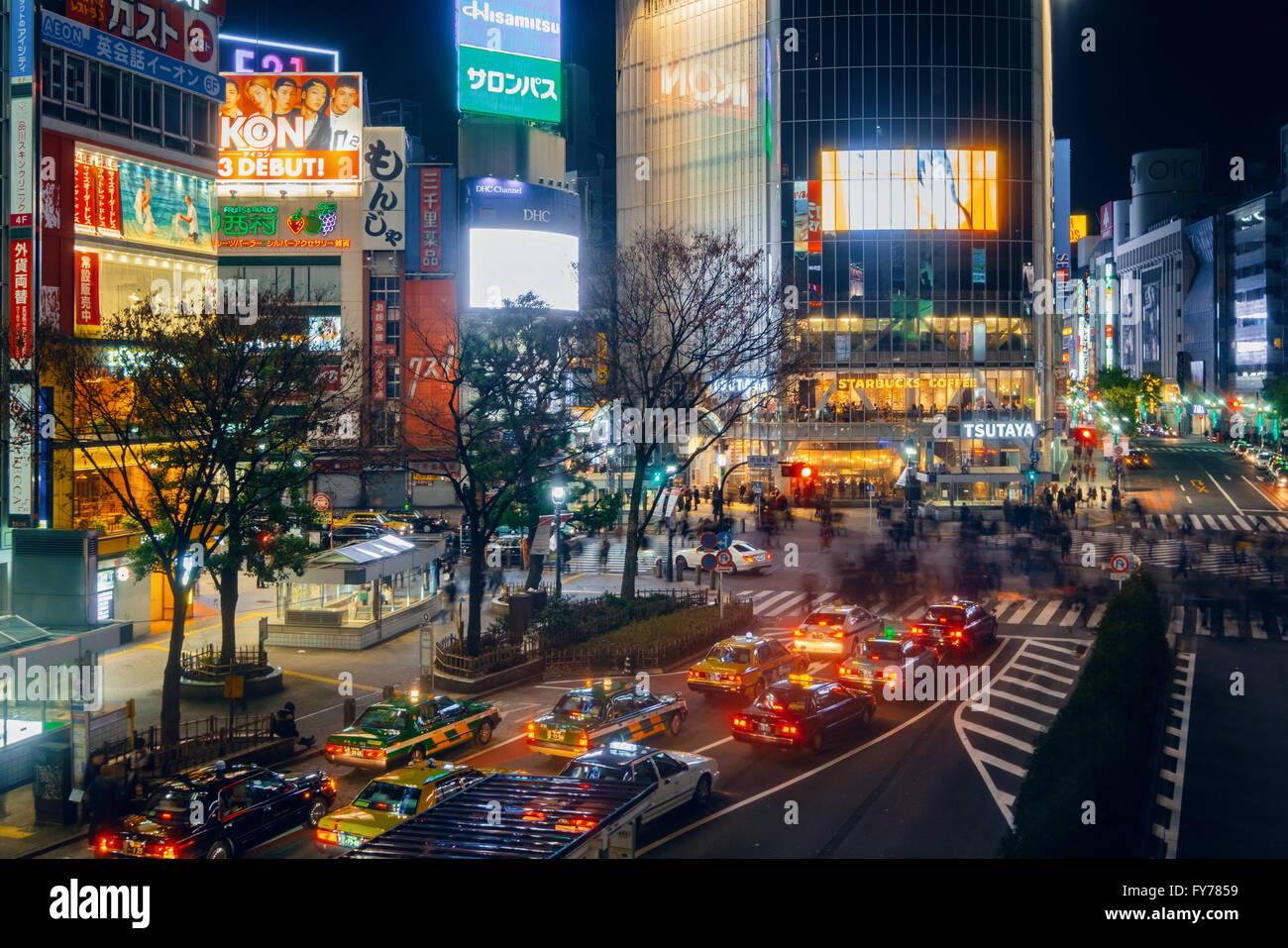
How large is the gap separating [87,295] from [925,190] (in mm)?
61512

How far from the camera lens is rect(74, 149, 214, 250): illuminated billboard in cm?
3294

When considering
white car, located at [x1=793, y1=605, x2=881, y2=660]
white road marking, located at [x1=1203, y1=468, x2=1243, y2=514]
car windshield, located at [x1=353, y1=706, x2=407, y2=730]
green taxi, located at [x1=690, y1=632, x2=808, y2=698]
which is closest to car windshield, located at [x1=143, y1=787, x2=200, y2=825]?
car windshield, located at [x1=353, y1=706, x2=407, y2=730]

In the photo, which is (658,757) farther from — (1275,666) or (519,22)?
(519,22)

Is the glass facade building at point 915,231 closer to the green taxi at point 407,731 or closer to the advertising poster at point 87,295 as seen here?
the advertising poster at point 87,295

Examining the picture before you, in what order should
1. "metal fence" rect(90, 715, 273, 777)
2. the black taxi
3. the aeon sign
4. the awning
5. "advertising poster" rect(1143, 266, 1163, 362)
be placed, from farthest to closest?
"advertising poster" rect(1143, 266, 1163, 362) < the aeon sign < the awning < the black taxi < "metal fence" rect(90, 715, 273, 777)

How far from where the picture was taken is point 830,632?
31422 mm

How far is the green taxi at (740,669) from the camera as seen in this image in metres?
26.2

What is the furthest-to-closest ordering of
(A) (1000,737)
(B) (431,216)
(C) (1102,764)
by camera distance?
(B) (431,216) → (A) (1000,737) → (C) (1102,764)

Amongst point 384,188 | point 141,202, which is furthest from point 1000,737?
point 384,188

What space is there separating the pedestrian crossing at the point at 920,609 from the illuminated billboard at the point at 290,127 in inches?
1602

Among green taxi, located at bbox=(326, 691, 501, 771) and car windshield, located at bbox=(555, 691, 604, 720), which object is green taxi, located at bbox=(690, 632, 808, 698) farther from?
green taxi, located at bbox=(326, 691, 501, 771)

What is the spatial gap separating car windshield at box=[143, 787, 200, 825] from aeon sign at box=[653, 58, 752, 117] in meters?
79.6

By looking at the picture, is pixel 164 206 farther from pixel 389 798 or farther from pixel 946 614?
pixel 946 614
